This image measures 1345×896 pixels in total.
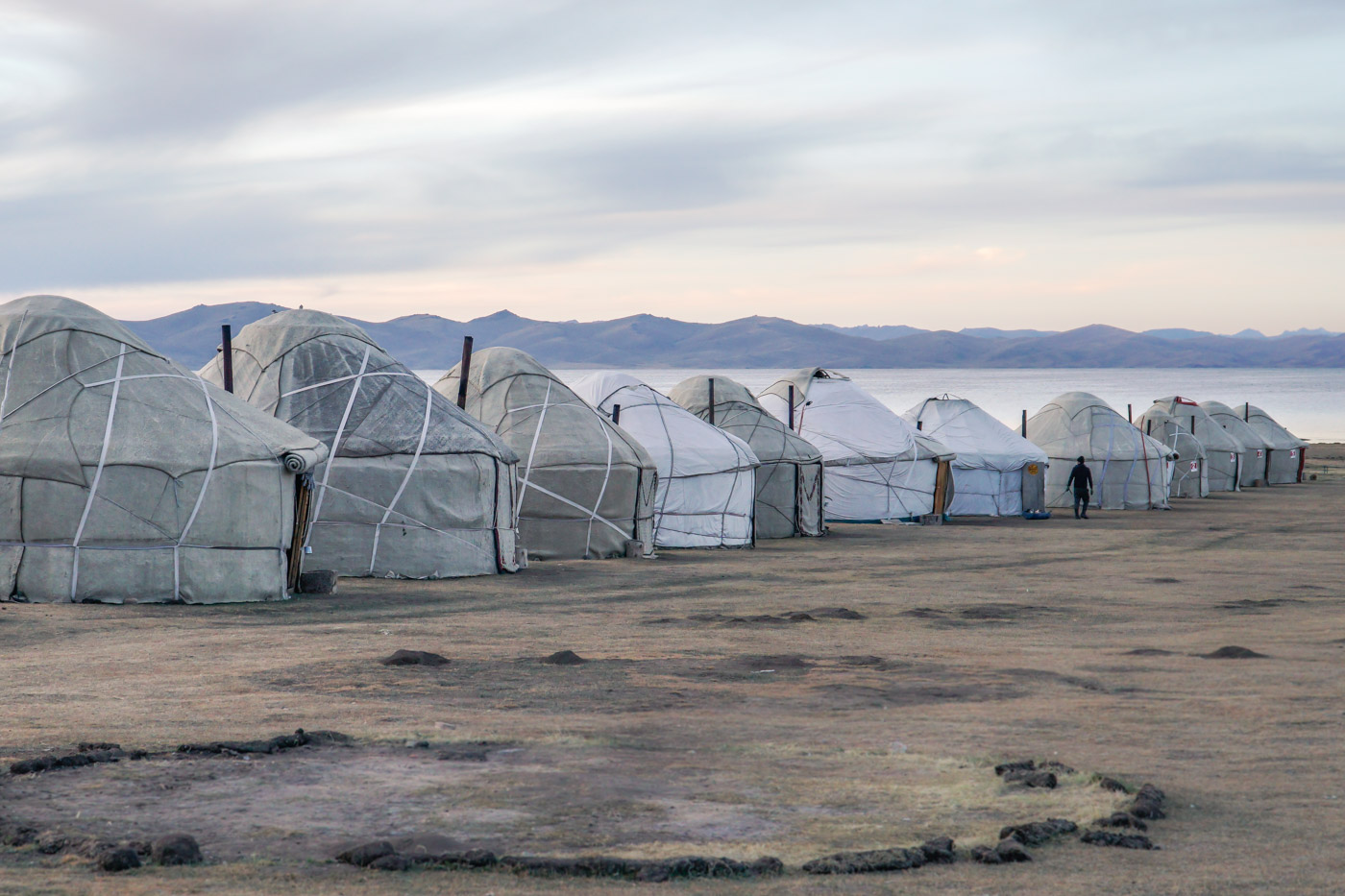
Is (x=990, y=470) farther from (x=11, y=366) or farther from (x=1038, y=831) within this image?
(x=1038, y=831)

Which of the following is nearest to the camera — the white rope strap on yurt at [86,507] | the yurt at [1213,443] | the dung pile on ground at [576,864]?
the dung pile on ground at [576,864]

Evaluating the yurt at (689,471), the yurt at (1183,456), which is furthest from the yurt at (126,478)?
the yurt at (1183,456)

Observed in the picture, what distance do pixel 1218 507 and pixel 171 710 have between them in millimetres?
33844

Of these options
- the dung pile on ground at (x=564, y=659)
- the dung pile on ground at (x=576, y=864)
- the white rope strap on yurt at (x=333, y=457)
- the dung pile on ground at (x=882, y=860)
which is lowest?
the dung pile on ground at (x=564, y=659)

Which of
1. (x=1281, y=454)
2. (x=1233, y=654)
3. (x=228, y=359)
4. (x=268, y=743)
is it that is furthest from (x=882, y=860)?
(x=1281, y=454)

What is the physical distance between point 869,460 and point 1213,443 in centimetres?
2071

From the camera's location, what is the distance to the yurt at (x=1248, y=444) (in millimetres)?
49469

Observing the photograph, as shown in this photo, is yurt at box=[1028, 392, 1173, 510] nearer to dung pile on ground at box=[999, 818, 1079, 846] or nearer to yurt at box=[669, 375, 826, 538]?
yurt at box=[669, 375, 826, 538]

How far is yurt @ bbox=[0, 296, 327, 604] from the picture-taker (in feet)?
45.3

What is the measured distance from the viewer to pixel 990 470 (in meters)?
33.9

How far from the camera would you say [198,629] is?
12.1m

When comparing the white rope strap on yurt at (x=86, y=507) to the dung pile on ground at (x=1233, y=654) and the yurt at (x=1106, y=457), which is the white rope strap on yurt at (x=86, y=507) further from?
the yurt at (x=1106, y=457)

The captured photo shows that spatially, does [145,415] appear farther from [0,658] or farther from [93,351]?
[0,658]

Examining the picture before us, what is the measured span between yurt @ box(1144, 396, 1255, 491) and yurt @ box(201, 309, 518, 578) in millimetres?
33942
